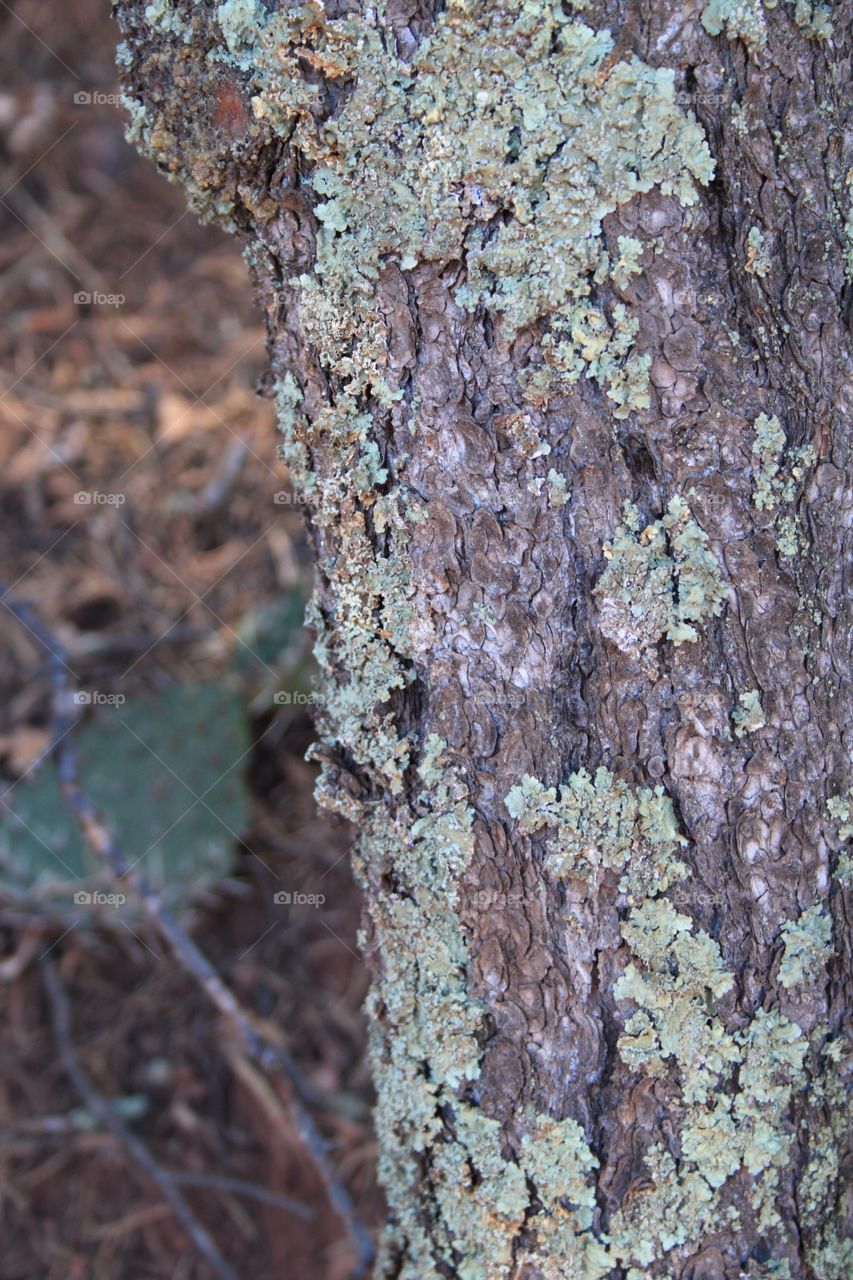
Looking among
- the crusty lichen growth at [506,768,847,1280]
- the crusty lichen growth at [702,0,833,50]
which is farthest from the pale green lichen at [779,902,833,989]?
the crusty lichen growth at [702,0,833,50]

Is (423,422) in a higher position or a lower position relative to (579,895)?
higher

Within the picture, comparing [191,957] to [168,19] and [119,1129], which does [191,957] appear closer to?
[119,1129]

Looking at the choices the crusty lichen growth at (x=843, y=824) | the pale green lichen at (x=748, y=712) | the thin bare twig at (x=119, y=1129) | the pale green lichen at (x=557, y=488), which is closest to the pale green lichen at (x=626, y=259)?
the pale green lichen at (x=557, y=488)

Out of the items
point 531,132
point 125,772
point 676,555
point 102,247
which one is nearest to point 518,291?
point 531,132

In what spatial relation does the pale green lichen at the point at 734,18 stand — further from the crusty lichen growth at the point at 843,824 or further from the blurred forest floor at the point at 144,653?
the blurred forest floor at the point at 144,653

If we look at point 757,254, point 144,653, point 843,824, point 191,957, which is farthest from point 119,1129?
point 757,254

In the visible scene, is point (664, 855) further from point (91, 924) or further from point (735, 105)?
point (91, 924)
